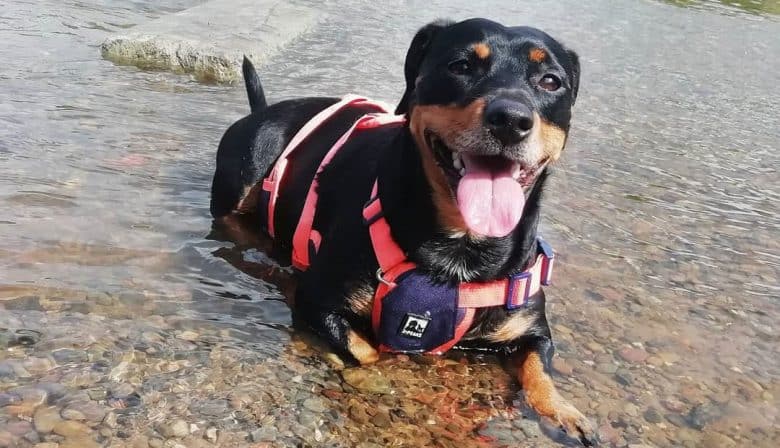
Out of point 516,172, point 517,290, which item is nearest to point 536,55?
point 516,172

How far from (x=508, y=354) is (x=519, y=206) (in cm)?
79

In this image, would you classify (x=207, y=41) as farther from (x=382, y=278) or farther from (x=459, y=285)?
(x=459, y=285)

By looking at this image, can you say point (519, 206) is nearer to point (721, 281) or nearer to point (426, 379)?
point (426, 379)

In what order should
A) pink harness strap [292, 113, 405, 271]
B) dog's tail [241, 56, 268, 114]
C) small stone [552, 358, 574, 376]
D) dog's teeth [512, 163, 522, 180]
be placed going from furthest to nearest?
dog's tail [241, 56, 268, 114], pink harness strap [292, 113, 405, 271], small stone [552, 358, 574, 376], dog's teeth [512, 163, 522, 180]

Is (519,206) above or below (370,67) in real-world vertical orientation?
above

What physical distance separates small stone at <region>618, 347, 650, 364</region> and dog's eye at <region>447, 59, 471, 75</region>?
4.94 feet

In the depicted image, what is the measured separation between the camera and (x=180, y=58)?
24.6ft

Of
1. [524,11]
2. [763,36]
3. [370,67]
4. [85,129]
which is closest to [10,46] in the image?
[85,129]

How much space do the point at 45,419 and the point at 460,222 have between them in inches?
66.7

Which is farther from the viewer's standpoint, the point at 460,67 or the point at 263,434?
the point at 460,67

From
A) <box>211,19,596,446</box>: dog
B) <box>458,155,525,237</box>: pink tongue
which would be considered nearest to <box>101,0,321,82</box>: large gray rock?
<box>211,19,596,446</box>: dog

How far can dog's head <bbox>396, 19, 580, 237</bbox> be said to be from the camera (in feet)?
9.20

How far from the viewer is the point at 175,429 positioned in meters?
2.51

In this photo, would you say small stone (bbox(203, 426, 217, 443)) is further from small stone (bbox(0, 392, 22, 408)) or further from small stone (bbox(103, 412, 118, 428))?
small stone (bbox(0, 392, 22, 408))
